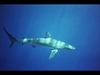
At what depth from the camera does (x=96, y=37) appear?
2664 mm

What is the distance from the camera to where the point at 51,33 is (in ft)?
8.89

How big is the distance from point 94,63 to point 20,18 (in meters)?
1.49

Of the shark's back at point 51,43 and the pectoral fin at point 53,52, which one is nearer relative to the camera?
the pectoral fin at point 53,52

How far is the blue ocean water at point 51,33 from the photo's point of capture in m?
2.70

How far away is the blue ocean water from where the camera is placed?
270 cm

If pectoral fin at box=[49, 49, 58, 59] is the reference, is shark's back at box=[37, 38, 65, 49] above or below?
above

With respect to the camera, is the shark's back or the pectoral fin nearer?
the pectoral fin

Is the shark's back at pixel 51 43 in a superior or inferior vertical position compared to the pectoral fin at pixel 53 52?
superior

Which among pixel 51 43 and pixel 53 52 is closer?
pixel 53 52

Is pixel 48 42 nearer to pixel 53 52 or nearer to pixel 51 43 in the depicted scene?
pixel 51 43

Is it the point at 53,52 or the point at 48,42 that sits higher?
the point at 48,42

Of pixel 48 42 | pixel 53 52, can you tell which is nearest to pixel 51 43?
pixel 48 42
